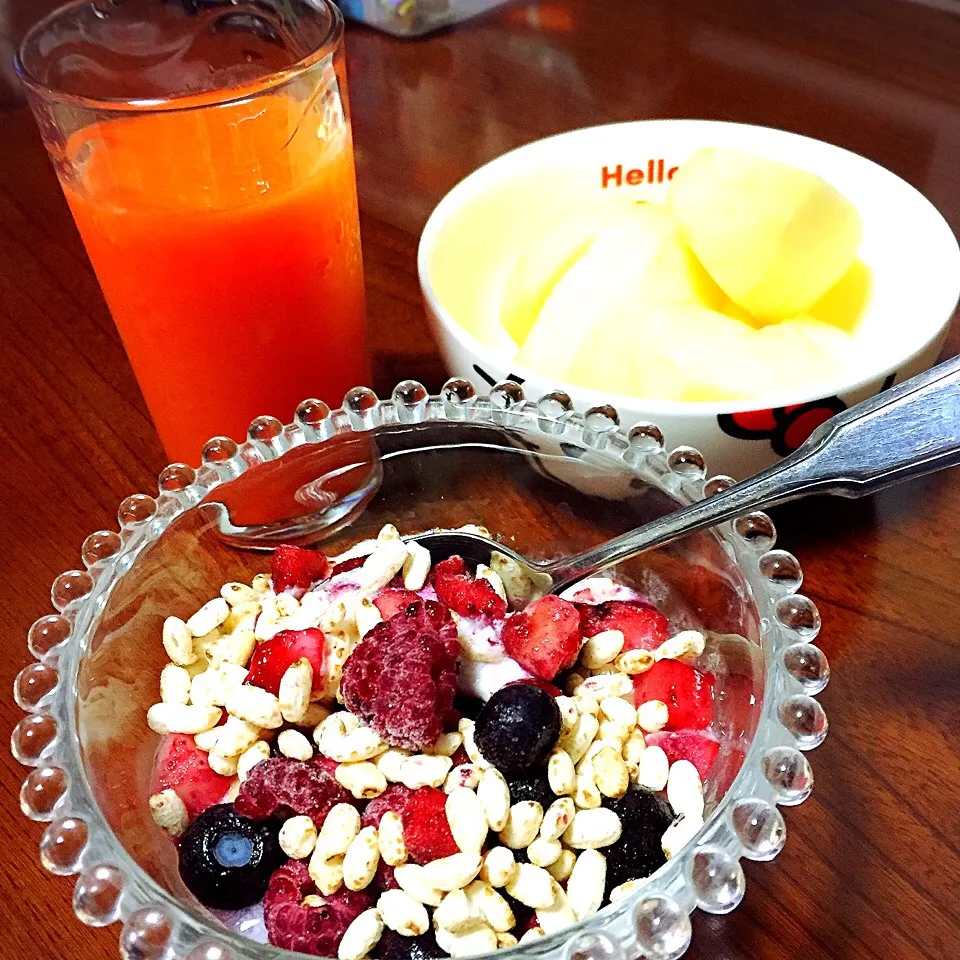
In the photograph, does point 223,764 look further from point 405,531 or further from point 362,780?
point 405,531

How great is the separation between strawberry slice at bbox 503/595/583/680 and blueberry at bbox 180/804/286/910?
0.15 meters

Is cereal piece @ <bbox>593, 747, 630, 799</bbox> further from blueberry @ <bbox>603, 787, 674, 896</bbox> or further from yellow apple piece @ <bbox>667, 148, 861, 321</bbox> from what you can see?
yellow apple piece @ <bbox>667, 148, 861, 321</bbox>

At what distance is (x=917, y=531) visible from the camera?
0.65 meters

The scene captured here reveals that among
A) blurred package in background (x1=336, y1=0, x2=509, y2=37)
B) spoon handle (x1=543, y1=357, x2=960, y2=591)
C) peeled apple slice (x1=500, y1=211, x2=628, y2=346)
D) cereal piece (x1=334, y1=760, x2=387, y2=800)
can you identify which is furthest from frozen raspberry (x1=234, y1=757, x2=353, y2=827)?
blurred package in background (x1=336, y1=0, x2=509, y2=37)

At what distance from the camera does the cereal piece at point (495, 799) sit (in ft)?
1.49

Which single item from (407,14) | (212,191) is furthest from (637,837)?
(407,14)

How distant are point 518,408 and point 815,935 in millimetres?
318

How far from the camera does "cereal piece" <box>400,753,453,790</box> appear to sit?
0.47 meters

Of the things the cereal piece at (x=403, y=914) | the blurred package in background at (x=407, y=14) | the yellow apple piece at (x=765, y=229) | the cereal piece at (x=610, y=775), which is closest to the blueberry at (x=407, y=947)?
the cereal piece at (x=403, y=914)

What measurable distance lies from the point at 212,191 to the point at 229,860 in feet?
1.17

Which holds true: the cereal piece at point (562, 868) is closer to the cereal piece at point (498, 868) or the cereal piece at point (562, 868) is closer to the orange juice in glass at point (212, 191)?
the cereal piece at point (498, 868)

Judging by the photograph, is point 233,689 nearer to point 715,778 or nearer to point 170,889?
point 170,889

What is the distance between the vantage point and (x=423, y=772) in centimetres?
47

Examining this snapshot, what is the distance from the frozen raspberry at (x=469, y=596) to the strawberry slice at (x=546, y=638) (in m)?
0.02
